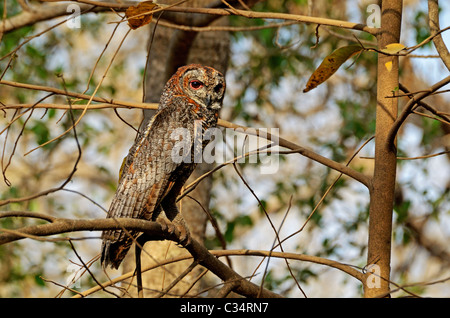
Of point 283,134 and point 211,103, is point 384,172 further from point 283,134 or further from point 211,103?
point 283,134

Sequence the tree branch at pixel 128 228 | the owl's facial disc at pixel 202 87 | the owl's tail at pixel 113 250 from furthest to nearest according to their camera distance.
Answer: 1. the owl's facial disc at pixel 202 87
2. the owl's tail at pixel 113 250
3. the tree branch at pixel 128 228

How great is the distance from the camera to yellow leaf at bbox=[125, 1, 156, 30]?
2514 millimetres

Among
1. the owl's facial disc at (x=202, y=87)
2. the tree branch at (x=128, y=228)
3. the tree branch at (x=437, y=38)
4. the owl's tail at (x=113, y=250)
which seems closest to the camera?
the tree branch at (x=128, y=228)

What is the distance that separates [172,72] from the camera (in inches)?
174

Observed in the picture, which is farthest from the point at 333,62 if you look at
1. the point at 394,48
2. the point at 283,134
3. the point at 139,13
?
the point at 283,134

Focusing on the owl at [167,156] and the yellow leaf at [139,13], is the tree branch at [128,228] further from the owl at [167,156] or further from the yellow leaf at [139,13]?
the yellow leaf at [139,13]

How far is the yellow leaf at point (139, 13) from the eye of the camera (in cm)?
251

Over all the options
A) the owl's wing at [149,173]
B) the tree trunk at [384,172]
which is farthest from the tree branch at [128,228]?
the tree trunk at [384,172]

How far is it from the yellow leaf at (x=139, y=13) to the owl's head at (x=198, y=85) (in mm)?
555

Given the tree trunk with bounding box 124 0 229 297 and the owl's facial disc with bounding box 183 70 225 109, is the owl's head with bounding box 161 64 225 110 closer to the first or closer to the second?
the owl's facial disc with bounding box 183 70 225 109

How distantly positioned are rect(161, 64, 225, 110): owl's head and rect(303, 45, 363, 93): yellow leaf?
80cm

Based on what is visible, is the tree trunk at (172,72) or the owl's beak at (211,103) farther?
the tree trunk at (172,72)

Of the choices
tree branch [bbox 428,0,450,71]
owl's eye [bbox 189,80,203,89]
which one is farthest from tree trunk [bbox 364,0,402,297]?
owl's eye [bbox 189,80,203,89]

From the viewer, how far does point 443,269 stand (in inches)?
311
